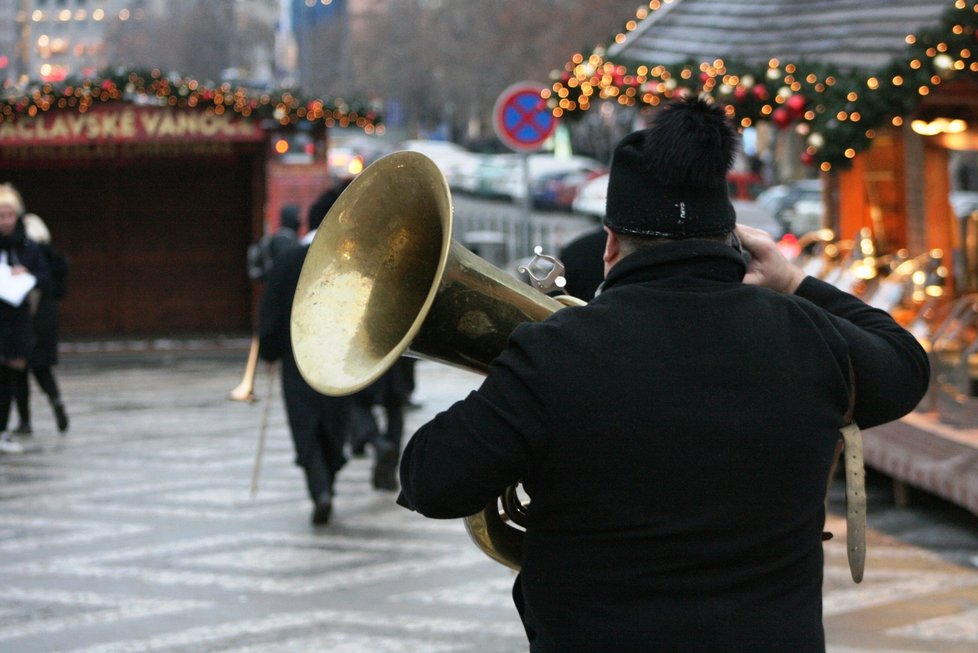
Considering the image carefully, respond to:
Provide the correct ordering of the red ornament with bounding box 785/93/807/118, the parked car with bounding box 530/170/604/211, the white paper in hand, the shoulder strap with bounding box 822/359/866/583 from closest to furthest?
the shoulder strap with bounding box 822/359/866/583
the red ornament with bounding box 785/93/807/118
the white paper in hand
the parked car with bounding box 530/170/604/211

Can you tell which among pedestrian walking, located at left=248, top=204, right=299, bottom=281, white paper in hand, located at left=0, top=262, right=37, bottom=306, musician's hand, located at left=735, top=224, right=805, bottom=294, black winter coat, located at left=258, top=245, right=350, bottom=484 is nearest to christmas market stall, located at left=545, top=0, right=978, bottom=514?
pedestrian walking, located at left=248, top=204, right=299, bottom=281

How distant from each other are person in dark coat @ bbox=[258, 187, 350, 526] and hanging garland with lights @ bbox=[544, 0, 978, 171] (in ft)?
8.90

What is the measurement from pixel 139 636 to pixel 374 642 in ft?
2.99

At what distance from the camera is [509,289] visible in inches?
110

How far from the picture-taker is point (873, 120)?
10078 mm

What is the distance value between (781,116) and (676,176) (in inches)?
336

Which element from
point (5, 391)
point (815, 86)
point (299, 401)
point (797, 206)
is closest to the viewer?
point (299, 401)

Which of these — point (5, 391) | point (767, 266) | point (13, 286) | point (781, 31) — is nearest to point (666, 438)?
point (767, 266)

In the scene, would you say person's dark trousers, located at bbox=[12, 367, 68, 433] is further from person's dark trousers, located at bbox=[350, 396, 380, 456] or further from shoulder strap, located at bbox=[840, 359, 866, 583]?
shoulder strap, located at bbox=[840, 359, 866, 583]

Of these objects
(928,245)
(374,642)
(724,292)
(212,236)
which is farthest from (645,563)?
(212,236)

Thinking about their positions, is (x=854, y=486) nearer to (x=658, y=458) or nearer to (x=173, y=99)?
(x=658, y=458)

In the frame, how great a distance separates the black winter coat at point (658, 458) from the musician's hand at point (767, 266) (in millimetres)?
286

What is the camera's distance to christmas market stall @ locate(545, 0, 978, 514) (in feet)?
29.8

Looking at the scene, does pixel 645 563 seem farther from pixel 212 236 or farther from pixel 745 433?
pixel 212 236
